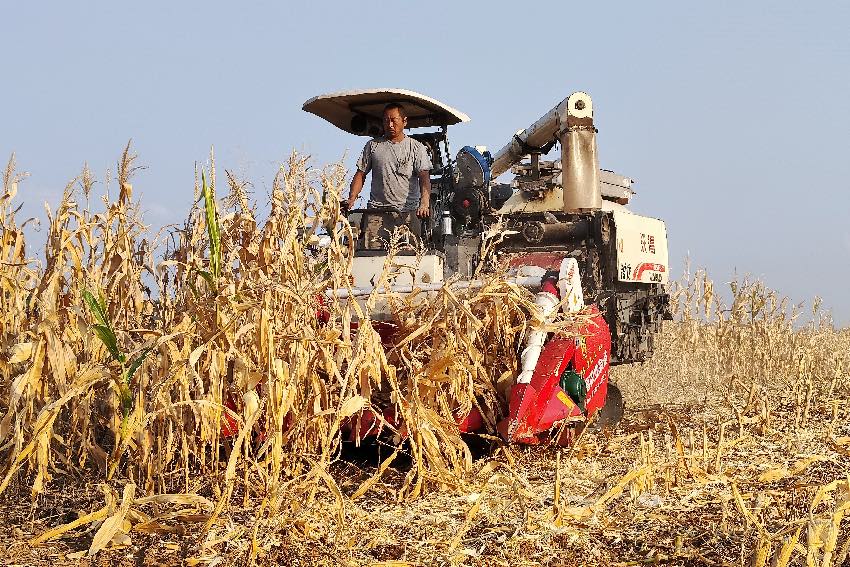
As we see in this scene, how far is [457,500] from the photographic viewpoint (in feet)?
10.8

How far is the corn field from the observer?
2824 mm

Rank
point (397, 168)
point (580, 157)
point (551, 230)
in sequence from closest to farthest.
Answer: point (397, 168)
point (551, 230)
point (580, 157)

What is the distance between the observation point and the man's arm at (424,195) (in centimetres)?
560

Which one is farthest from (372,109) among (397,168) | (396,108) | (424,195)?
(424,195)

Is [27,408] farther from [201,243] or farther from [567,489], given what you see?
[567,489]

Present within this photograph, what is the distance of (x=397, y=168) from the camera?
5.86 m

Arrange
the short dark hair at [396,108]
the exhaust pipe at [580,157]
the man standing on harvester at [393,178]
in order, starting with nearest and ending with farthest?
1. the man standing on harvester at [393,178]
2. the short dark hair at [396,108]
3. the exhaust pipe at [580,157]

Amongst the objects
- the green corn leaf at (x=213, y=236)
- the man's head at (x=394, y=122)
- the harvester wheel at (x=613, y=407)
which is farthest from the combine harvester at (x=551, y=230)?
the green corn leaf at (x=213, y=236)

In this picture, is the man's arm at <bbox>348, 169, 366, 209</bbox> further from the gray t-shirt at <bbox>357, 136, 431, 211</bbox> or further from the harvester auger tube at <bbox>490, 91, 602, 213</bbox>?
the harvester auger tube at <bbox>490, 91, 602, 213</bbox>

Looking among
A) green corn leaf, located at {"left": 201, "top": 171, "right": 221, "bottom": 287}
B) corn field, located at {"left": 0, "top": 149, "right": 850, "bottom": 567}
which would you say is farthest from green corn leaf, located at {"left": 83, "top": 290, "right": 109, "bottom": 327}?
green corn leaf, located at {"left": 201, "top": 171, "right": 221, "bottom": 287}

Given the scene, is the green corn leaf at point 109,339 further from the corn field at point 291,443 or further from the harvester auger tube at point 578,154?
the harvester auger tube at point 578,154

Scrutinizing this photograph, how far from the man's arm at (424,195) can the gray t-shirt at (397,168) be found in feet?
0.15

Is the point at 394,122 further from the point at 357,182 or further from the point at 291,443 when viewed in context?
the point at 291,443

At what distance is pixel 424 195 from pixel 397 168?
311 millimetres
